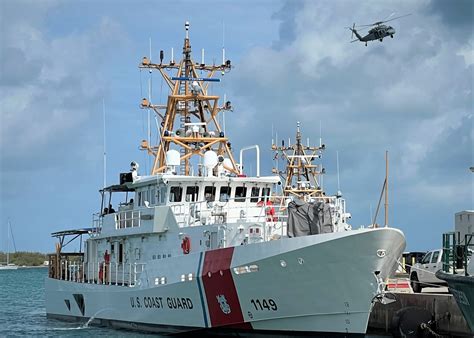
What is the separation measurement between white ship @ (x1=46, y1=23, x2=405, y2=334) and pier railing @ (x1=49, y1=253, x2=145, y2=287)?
0.21ft

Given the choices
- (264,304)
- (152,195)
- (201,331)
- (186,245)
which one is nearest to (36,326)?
(152,195)

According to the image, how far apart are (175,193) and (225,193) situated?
1.60 metres

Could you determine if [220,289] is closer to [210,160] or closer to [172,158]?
[210,160]

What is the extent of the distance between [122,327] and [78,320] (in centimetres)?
449

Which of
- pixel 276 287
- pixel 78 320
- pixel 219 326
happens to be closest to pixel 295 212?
pixel 276 287

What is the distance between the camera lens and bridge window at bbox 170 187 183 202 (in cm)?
2936

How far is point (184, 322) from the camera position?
1072 inches

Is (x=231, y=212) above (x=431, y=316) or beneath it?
above

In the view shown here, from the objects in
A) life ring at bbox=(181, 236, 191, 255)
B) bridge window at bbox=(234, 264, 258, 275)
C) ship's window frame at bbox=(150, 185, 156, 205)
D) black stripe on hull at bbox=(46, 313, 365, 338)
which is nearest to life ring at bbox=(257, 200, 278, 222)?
bridge window at bbox=(234, 264, 258, 275)

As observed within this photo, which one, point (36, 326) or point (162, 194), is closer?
point (162, 194)

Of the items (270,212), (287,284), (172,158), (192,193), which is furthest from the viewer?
(172,158)

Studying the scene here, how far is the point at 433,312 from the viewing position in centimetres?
2712

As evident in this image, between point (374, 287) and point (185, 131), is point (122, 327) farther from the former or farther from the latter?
point (374, 287)

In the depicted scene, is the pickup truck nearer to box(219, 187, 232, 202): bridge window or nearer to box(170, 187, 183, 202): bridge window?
box(219, 187, 232, 202): bridge window
